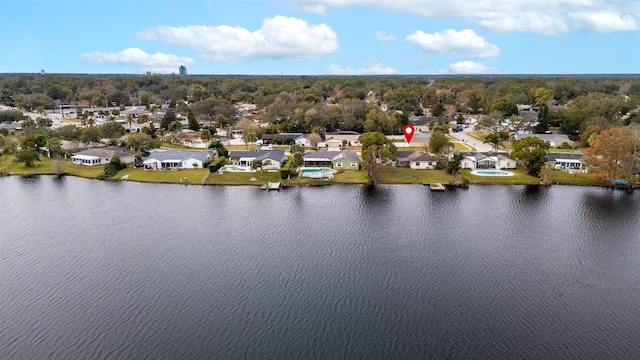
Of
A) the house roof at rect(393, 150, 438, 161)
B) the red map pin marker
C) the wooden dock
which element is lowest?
the wooden dock

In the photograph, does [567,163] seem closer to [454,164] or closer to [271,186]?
[454,164]

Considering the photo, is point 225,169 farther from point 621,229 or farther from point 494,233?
point 621,229

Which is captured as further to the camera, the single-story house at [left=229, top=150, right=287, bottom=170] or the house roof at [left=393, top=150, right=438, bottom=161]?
the house roof at [left=393, top=150, right=438, bottom=161]

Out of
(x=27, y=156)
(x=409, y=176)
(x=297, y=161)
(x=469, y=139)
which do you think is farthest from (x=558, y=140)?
(x=27, y=156)

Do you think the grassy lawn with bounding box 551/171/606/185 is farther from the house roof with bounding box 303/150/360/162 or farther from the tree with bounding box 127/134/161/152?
the tree with bounding box 127/134/161/152

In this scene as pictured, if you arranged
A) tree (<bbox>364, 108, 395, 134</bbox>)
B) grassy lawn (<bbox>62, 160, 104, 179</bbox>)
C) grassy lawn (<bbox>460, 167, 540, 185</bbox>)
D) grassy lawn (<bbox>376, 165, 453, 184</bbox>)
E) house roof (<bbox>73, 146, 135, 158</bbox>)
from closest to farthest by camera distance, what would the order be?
grassy lawn (<bbox>460, 167, 540, 185</bbox>)
grassy lawn (<bbox>376, 165, 453, 184</bbox>)
grassy lawn (<bbox>62, 160, 104, 179</bbox>)
house roof (<bbox>73, 146, 135, 158</bbox>)
tree (<bbox>364, 108, 395, 134</bbox>)

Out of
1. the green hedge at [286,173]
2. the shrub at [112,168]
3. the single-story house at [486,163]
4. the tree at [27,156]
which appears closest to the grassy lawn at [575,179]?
the single-story house at [486,163]

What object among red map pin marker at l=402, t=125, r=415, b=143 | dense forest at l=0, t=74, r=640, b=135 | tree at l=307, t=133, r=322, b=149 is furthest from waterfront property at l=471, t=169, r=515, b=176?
dense forest at l=0, t=74, r=640, b=135
